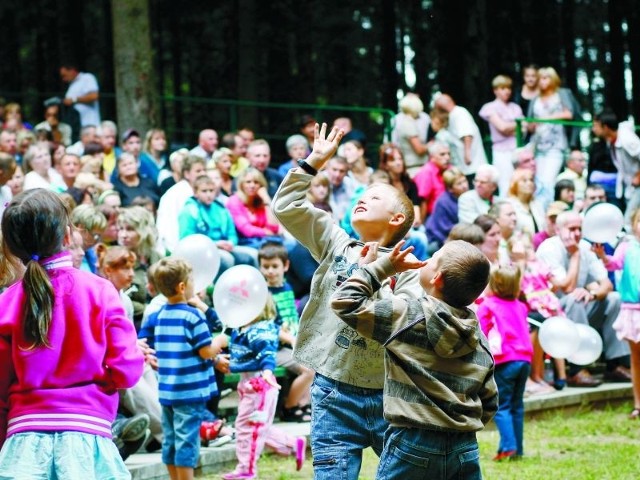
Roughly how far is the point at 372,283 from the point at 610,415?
626 cm

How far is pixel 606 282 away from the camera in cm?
1098

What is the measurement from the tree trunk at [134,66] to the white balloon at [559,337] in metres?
7.61

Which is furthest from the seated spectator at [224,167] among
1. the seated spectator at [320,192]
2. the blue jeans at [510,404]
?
the blue jeans at [510,404]

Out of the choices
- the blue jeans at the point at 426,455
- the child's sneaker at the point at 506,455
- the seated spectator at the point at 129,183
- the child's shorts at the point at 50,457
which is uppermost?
the seated spectator at the point at 129,183

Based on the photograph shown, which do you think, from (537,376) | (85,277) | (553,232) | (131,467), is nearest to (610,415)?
(537,376)

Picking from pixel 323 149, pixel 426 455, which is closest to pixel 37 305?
pixel 323 149

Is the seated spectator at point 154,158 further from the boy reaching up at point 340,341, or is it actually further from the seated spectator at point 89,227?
the boy reaching up at point 340,341

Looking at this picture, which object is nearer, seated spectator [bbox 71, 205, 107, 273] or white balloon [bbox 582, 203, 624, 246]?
seated spectator [bbox 71, 205, 107, 273]

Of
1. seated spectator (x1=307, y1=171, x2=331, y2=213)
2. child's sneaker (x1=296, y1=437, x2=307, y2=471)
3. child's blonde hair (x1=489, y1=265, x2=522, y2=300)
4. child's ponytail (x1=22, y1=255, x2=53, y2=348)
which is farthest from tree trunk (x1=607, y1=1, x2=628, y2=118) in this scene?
child's ponytail (x1=22, y1=255, x2=53, y2=348)

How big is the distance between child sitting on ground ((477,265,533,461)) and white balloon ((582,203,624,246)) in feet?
7.51

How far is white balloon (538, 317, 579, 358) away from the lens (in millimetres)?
9258

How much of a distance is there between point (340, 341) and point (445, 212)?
24.4 ft

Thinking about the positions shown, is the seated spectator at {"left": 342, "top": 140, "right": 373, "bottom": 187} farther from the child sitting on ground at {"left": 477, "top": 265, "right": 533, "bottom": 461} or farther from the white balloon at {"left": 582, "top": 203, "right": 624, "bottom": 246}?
the child sitting on ground at {"left": 477, "top": 265, "right": 533, "bottom": 461}

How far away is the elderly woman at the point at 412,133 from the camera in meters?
15.1
